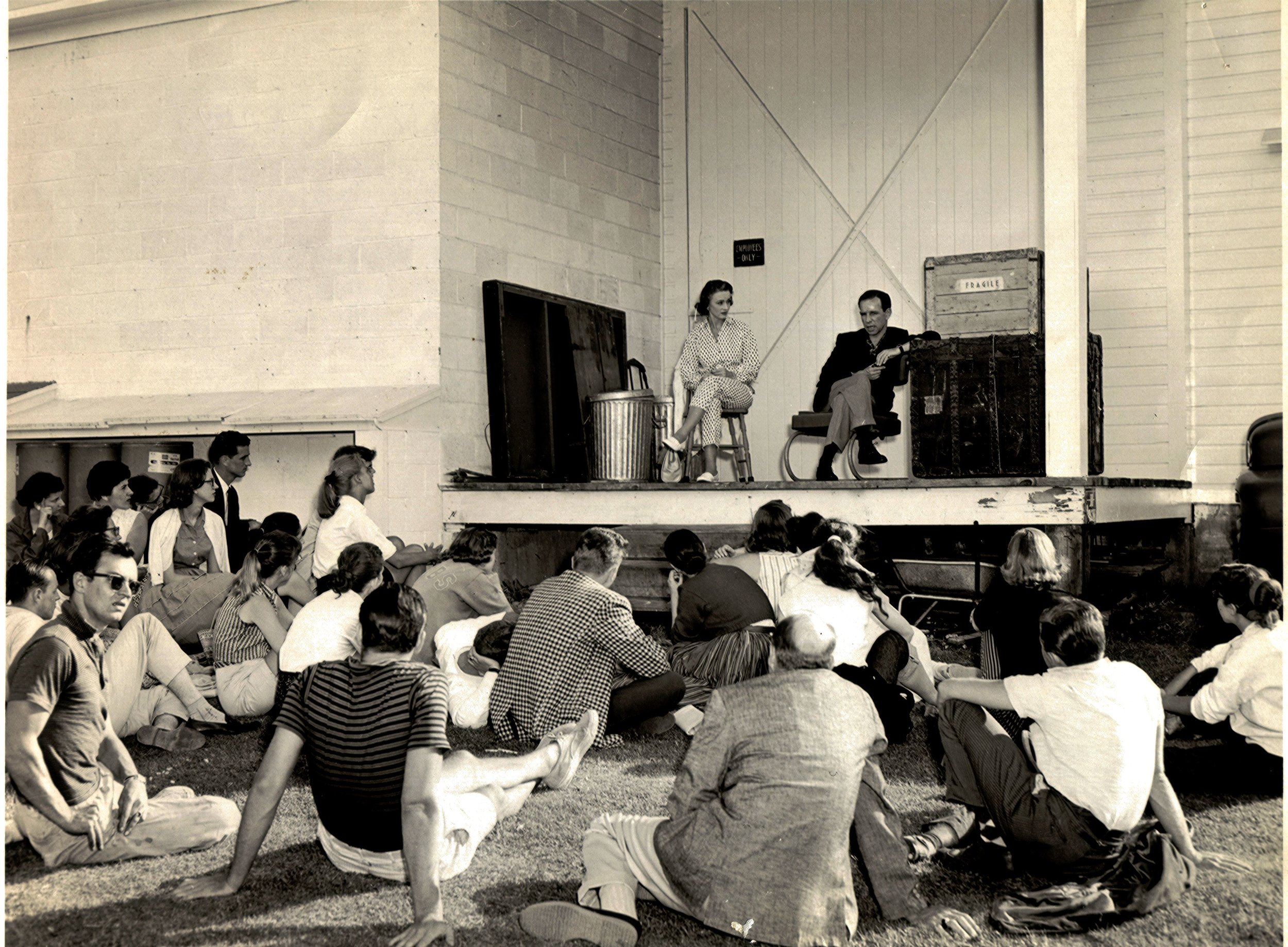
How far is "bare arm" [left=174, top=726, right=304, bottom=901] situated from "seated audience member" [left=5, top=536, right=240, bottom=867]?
1.28 feet

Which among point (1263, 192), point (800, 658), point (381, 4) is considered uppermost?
point (381, 4)

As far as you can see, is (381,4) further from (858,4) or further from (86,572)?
(86,572)

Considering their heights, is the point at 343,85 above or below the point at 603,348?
above

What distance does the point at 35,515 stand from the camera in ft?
23.4

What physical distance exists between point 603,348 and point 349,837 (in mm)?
6729

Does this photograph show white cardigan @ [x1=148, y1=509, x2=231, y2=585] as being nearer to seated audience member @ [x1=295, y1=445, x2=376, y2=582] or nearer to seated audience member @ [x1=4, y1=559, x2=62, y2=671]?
seated audience member @ [x1=295, y1=445, x2=376, y2=582]

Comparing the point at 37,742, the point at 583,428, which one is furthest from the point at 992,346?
the point at 37,742

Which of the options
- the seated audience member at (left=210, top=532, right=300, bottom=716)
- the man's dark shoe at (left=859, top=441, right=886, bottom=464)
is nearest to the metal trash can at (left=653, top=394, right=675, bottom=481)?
the man's dark shoe at (left=859, top=441, right=886, bottom=464)

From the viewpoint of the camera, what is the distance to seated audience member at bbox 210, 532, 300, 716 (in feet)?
17.4

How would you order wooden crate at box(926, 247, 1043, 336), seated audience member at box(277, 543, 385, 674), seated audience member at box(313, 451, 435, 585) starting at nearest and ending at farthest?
seated audience member at box(277, 543, 385, 674)
seated audience member at box(313, 451, 435, 585)
wooden crate at box(926, 247, 1043, 336)

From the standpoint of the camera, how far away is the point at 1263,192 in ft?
31.1

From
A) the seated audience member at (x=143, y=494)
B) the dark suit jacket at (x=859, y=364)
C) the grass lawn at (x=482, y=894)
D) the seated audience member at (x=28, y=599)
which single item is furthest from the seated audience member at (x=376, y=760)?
the dark suit jacket at (x=859, y=364)

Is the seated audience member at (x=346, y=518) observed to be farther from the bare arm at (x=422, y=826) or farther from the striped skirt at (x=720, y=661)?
the bare arm at (x=422, y=826)

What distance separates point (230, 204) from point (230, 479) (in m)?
2.57
